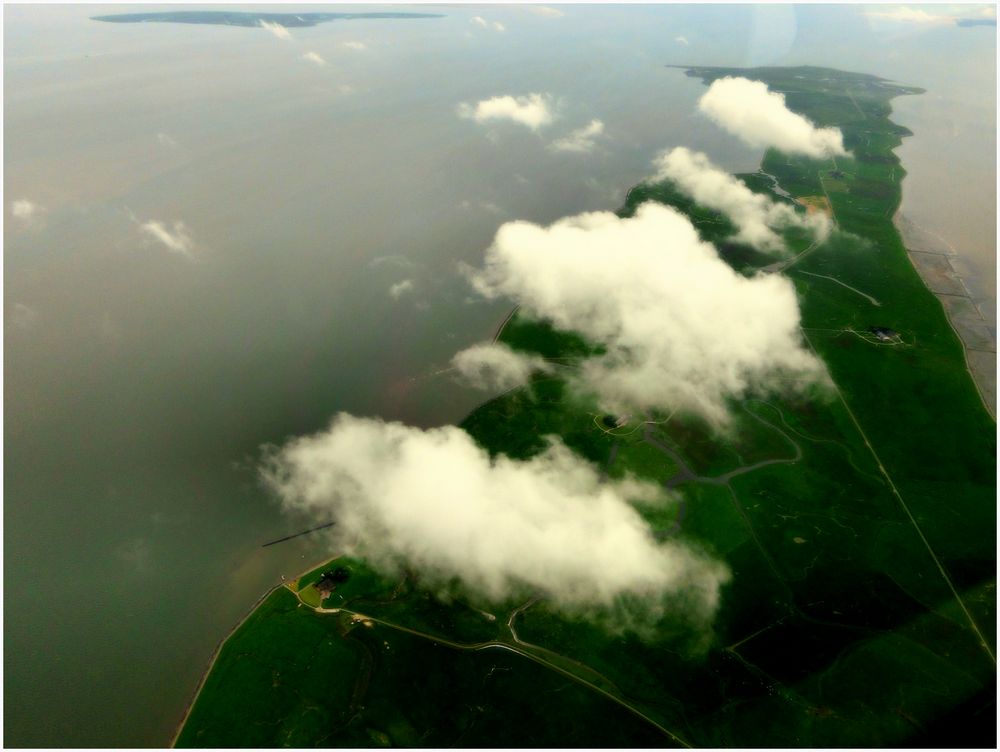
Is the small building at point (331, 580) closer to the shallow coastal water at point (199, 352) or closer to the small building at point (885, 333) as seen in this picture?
the shallow coastal water at point (199, 352)

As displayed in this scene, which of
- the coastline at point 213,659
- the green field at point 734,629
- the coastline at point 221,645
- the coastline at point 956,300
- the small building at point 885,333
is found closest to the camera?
the coastline at point 213,659

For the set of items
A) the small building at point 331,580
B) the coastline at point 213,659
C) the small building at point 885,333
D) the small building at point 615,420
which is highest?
the small building at point 885,333

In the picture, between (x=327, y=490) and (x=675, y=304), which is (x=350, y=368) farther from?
(x=675, y=304)

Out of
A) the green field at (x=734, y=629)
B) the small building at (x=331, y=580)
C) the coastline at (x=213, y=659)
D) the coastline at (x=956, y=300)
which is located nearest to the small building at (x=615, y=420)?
the green field at (x=734, y=629)

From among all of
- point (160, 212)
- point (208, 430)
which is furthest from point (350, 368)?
point (160, 212)

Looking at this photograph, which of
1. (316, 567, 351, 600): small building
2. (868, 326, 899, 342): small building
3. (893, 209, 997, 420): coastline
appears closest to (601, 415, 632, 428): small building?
(316, 567, 351, 600): small building

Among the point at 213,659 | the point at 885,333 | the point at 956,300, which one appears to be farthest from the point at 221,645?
the point at 956,300
